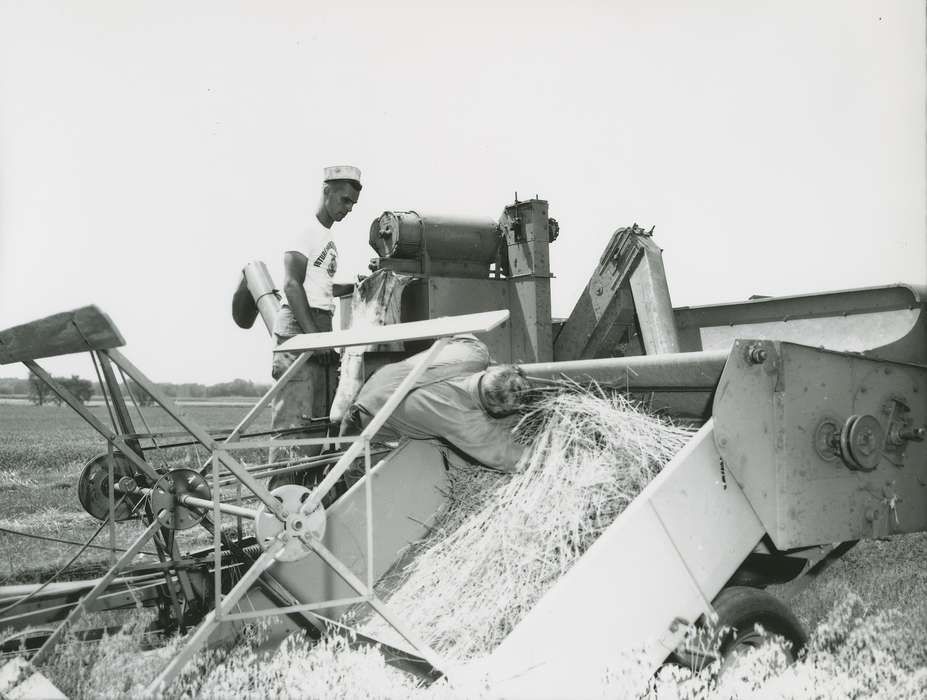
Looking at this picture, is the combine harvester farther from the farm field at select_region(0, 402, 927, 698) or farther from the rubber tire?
the farm field at select_region(0, 402, 927, 698)

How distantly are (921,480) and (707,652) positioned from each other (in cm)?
171

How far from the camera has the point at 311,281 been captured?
16.4ft

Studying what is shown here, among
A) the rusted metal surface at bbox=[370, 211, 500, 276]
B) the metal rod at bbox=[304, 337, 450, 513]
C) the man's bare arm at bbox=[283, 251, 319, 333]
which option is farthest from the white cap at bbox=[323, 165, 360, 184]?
the metal rod at bbox=[304, 337, 450, 513]

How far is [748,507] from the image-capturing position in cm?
333

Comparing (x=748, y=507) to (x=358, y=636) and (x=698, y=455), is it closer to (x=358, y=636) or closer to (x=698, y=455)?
(x=698, y=455)

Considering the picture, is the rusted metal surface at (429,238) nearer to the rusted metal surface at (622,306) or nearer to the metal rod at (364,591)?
the rusted metal surface at (622,306)

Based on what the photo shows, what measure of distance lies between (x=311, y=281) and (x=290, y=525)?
2279mm

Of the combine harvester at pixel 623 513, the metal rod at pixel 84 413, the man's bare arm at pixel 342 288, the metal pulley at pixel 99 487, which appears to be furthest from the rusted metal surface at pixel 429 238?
the metal rod at pixel 84 413

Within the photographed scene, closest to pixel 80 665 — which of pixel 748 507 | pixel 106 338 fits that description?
pixel 106 338

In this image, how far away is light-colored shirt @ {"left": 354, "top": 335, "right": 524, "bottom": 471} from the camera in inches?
145

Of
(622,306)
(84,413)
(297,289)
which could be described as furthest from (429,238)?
(84,413)

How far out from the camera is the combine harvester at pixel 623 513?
2861mm

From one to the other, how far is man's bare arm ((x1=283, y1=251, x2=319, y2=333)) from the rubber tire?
269 cm

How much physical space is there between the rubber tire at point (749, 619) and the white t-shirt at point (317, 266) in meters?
2.81
